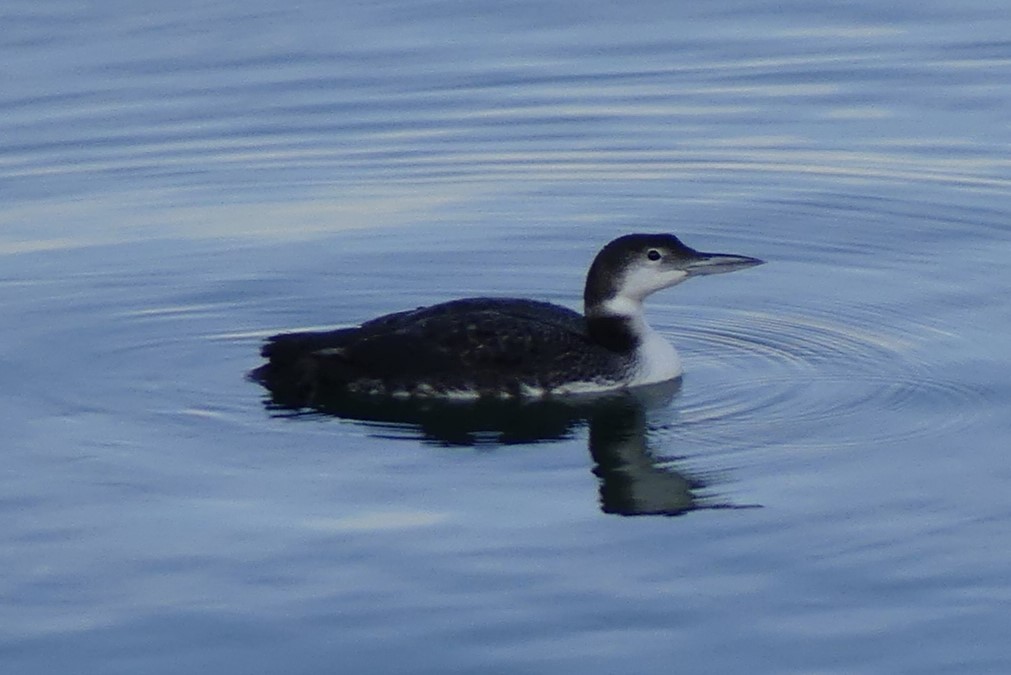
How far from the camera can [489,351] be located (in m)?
9.84

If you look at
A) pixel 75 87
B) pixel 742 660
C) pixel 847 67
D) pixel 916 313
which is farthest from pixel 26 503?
pixel 847 67

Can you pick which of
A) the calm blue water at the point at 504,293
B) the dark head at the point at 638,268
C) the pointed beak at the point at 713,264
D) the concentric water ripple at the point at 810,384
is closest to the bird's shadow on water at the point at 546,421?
the calm blue water at the point at 504,293

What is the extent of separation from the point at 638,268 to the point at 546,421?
0.91m

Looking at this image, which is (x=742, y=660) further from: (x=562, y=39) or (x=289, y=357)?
(x=562, y=39)

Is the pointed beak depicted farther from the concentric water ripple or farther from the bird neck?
the concentric water ripple

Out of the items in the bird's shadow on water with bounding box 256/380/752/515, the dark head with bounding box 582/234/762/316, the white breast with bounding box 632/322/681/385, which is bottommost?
the bird's shadow on water with bounding box 256/380/752/515

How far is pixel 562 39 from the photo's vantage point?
15992mm

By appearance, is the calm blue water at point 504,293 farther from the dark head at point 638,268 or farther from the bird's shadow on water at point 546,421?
the dark head at point 638,268

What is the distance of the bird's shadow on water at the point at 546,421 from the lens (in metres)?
8.93

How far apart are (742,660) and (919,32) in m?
9.61

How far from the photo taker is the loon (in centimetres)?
983

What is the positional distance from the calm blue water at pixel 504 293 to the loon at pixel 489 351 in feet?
0.75

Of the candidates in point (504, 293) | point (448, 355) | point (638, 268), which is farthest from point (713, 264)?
point (504, 293)

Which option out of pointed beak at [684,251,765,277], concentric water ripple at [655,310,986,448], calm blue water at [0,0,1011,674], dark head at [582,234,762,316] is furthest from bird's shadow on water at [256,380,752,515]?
pointed beak at [684,251,765,277]
